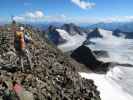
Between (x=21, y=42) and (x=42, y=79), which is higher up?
(x=21, y=42)

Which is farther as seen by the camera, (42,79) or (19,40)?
(42,79)

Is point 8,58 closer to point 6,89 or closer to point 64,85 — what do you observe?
point 64,85

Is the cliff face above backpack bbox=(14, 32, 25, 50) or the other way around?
the other way around

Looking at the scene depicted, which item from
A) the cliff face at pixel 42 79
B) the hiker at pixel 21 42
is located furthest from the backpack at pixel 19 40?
the cliff face at pixel 42 79

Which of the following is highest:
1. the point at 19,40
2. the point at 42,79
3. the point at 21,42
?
the point at 19,40

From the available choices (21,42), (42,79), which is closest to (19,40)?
(21,42)

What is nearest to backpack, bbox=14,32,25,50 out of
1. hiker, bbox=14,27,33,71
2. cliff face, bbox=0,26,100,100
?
hiker, bbox=14,27,33,71

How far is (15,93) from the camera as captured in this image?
30.3 meters

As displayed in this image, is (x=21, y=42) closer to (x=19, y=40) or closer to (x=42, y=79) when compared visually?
(x=19, y=40)

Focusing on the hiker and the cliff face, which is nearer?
the hiker

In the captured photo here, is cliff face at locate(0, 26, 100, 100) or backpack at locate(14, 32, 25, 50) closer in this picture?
backpack at locate(14, 32, 25, 50)

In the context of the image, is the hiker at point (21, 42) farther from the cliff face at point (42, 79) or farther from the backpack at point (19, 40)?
the cliff face at point (42, 79)

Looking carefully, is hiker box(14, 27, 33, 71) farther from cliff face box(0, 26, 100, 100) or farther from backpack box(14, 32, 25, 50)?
cliff face box(0, 26, 100, 100)

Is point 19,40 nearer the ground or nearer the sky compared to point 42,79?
nearer the sky
